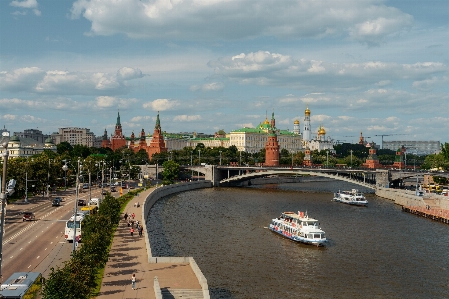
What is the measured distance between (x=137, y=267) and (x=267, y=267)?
11.8m

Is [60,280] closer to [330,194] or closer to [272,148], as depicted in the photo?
[330,194]

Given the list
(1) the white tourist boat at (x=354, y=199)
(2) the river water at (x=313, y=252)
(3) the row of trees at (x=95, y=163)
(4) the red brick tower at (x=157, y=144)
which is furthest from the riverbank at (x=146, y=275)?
(4) the red brick tower at (x=157, y=144)

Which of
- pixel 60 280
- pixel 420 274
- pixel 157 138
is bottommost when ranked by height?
pixel 420 274

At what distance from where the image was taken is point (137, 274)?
31.5 metres

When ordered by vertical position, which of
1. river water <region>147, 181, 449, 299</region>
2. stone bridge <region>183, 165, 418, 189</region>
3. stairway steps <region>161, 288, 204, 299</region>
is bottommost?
river water <region>147, 181, 449, 299</region>

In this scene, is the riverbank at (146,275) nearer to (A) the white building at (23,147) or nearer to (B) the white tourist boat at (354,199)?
(B) the white tourist boat at (354,199)

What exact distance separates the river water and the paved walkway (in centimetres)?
351

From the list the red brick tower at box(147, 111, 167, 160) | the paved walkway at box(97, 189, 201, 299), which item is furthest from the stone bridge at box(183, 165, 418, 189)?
the paved walkway at box(97, 189, 201, 299)

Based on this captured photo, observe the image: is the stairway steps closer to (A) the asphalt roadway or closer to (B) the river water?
(B) the river water

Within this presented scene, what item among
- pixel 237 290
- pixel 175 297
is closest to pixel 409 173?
pixel 237 290

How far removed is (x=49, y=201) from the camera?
7469 centimetres

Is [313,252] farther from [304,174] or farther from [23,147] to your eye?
[23,147]

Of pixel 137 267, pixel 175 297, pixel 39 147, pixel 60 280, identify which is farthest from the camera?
pixel 39 147

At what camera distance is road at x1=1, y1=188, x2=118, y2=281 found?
1357 inches
